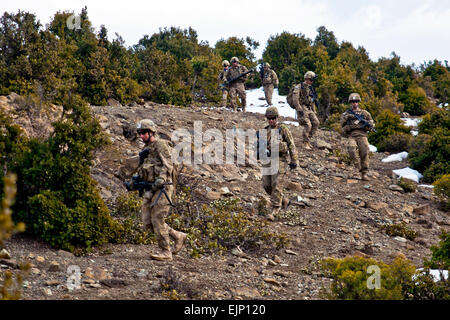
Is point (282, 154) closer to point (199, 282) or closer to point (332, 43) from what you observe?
point (199, 282)

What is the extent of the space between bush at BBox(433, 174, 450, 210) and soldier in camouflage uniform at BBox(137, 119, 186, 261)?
845 cm

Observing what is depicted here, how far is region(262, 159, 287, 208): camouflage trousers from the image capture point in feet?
36.2

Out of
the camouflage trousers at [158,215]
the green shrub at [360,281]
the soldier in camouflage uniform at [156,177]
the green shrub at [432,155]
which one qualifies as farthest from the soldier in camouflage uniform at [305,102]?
the green shrub at [360,281]

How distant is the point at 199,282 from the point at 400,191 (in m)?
9.57

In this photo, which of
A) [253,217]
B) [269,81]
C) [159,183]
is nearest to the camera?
[159,183]

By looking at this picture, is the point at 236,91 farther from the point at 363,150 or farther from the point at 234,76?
the point at 363,150

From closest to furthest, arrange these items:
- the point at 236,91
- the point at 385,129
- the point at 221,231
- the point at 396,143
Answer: the point at 221,231 < the point at 236,91 < the point at 396,143 < the point at 385,129

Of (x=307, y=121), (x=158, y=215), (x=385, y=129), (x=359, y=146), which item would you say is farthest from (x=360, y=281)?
(x=385, y=129)

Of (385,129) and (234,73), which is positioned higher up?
(234,73)

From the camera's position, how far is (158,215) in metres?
7.90

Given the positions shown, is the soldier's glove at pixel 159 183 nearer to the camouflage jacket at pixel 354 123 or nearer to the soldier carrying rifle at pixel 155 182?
the soldier carrying rifle at pixel 155 182

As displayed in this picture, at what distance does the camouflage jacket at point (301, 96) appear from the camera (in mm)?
15859

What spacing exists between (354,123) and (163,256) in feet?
25.6
